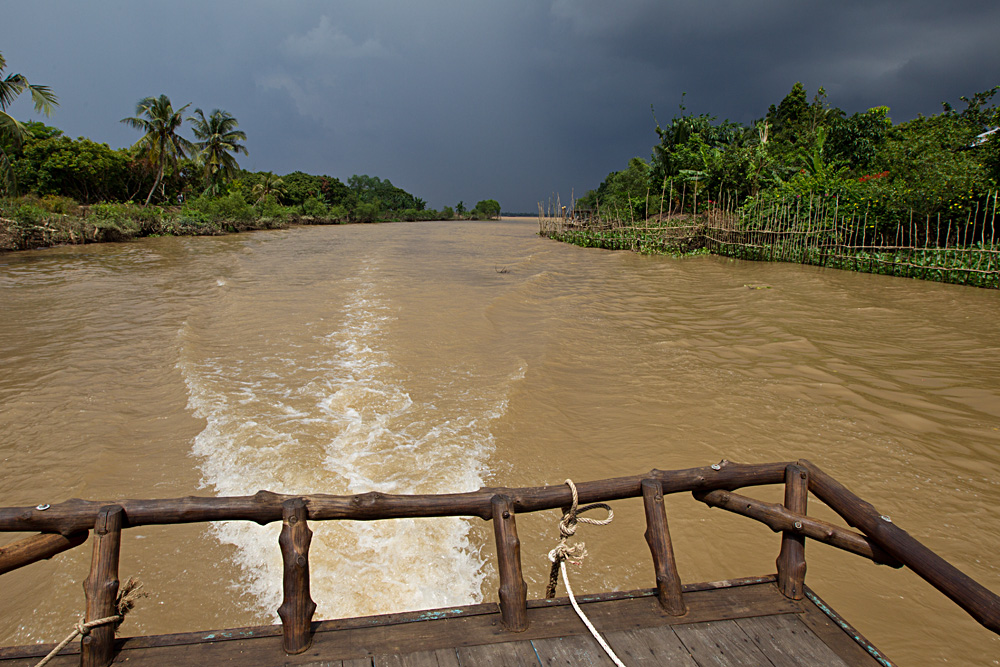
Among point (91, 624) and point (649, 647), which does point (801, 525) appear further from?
point (91, 624)

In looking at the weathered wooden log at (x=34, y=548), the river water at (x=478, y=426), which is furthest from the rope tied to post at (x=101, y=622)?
the river water at (x=478, y=426)

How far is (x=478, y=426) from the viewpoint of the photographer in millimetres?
4961

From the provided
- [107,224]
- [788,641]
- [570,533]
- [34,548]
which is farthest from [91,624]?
[107,224]

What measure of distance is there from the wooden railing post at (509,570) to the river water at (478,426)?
1.13 metres

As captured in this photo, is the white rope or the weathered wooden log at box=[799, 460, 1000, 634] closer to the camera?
the weathered wooden log at box=[799, 460, 1000, 634]

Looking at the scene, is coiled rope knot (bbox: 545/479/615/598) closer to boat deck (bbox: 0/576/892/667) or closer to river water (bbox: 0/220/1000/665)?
boat deck (bbox: 0/576/892/667)

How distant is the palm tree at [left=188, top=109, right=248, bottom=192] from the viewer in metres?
38.3

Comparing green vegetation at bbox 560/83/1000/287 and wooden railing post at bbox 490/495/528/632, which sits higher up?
green vegetation at bbox 560/83/1000/287

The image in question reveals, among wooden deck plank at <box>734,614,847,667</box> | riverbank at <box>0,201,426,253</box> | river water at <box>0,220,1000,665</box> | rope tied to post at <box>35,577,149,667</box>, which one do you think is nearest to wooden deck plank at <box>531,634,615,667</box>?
wooden deck plank at <box>734,614,847,667</box>

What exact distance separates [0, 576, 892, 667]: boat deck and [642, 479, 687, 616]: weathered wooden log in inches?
1.9

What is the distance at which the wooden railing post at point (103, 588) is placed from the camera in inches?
68.4

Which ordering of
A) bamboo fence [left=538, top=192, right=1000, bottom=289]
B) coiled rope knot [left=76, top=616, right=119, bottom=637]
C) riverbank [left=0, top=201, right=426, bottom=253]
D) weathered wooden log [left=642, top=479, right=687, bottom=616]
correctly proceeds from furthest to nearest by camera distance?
riverbank [left=0, top=201, right=426, bottom=253], bamboo fence [left=538, top=192, right=1000, bottom=289], weathered wooden log [left=642, top=479, right=687, bottom=616], coiled rope knot [left=76, top=616, right=119, bottom=637]

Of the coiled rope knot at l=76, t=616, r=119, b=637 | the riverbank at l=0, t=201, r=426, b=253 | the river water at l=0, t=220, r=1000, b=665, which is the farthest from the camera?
the riverbank at l=0, t=201, r=426, b=253

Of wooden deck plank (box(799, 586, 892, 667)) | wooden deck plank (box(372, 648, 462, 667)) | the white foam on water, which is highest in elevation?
→ wooden deck plank (box(372, 648, 462, 667))
